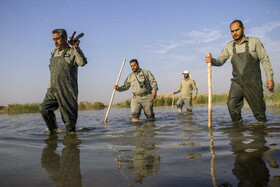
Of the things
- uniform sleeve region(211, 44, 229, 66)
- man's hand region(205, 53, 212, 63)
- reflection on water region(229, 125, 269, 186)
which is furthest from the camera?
uniform sleeve region(211, 44, 229, 66)

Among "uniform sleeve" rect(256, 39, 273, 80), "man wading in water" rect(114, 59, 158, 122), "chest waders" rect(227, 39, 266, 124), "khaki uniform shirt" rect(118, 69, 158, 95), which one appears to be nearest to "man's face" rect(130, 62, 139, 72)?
"man wading in water" rect(114, 59, 158, 122)

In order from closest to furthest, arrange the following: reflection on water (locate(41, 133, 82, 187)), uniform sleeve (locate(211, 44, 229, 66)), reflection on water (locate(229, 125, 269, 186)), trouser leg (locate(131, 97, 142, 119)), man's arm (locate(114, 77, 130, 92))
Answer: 1. reflection on water (locate(229, 125, 269, 186))
2. reflection on water (locate(41, 133, 82, 187))
3. uniform sleeve (locate(211, 44, 229, 66))
4. trouser leg (locate(131, 97, 142, 119))
5. man's arm (locate(114, 77, 130, 92))

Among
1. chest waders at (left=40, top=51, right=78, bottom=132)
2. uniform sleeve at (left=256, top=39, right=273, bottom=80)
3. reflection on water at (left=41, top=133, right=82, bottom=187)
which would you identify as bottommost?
reflection on water at (left=41, top=133, right=82, bottom=187)

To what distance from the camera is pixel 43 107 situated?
191 inches

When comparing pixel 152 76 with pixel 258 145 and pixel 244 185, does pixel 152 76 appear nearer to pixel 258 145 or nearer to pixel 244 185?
pixel 258 145

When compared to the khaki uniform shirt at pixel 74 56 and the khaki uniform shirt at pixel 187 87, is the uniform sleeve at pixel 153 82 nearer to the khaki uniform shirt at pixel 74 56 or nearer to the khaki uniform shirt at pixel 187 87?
the khaki uniform shirt at pixel 74 56

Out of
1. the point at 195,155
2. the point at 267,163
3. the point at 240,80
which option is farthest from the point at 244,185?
the point at 240,80

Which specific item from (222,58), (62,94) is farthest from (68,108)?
(222,58)

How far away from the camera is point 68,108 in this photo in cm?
483

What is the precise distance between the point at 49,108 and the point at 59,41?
143 cm

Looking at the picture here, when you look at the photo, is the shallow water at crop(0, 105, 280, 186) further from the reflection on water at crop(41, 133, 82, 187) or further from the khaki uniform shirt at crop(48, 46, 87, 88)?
the khaki uniform shirt at crop(48, 46, 87, 88)

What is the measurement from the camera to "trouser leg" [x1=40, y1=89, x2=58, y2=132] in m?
4.88

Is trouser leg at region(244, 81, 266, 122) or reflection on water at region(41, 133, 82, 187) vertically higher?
trouser leg at region(244, 81, 266, 122)

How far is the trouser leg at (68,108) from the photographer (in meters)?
4.79
